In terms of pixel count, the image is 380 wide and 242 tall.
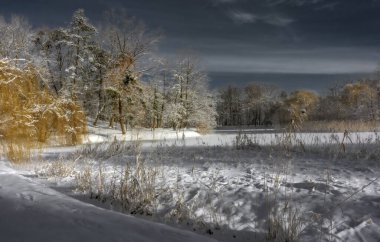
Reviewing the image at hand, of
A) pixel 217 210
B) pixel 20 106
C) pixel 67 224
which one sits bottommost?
pixel 217 210

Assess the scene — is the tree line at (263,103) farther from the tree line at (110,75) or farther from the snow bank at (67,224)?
the snow bank at (67,224)

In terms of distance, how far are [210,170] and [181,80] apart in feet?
101

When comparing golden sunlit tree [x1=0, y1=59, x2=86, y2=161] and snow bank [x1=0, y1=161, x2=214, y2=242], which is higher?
golden sunlit tree [x1=0, y1=59, x2=86, y2=161]

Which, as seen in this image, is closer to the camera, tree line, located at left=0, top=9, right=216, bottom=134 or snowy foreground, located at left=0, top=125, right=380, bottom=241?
snowy foreground, located at left=0, top=125, right=380, bottom=241

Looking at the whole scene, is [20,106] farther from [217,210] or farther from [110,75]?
[110,75]

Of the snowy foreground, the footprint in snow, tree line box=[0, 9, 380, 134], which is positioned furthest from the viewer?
tree line box=[0, 9, 380, 134]

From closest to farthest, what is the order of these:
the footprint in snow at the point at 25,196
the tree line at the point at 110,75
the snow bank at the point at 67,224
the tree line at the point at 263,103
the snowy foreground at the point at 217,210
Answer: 1. the snow bank at the point at 67,224
2. the snowy foreground at the point at 217,210
3. the footprint in snow at the point at 25,196
4. the tree line at the point at 110,75
5. the tree line at the point at 263,103

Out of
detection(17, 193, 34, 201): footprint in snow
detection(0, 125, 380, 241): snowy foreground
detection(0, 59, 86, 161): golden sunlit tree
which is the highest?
detection(0, 59, 86, 161): golden sunlit tree

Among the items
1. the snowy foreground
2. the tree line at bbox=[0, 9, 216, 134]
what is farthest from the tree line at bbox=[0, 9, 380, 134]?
the snowy foreground

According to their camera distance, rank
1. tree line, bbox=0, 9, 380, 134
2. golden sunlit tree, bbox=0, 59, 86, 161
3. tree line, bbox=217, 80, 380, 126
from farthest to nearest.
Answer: tree line, bbox=217, 80, 380, 126, tree line, bbox=0, 9, 380, 134, golden sunlit tree, bbox=0, 59, 86, 161

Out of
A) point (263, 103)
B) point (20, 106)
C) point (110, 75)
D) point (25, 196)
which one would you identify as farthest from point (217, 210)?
point (263, 103)

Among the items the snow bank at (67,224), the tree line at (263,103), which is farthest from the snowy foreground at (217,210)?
the tree line at (263,103)

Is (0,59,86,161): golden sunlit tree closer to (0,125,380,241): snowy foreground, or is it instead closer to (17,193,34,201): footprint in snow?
(0,125,380,241): snowy foreground

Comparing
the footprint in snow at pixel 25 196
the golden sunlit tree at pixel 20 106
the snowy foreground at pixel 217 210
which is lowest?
the snowy foreground at pixel 217 210
